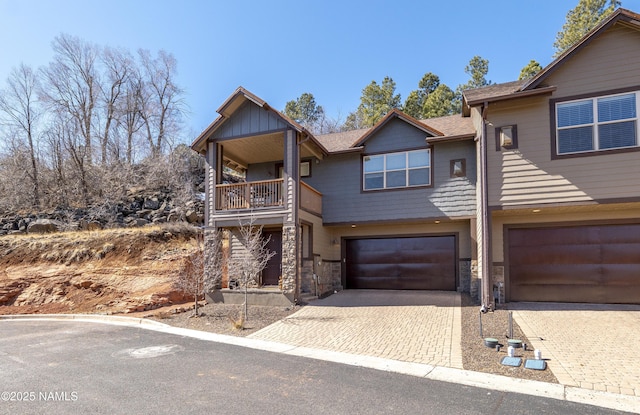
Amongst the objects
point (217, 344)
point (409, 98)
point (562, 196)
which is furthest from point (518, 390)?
point (409, 98)

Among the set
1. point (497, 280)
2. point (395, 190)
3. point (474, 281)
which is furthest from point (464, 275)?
point (395, 190)

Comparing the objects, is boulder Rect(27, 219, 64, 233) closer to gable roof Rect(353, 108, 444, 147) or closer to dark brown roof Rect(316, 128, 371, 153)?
dark brown roof Rect(316, 128, 371, 153)

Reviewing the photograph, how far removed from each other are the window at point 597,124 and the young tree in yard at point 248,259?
9.41 m

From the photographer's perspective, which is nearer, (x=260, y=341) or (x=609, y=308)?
(x=260, y=341)

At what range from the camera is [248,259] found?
40.6 ft

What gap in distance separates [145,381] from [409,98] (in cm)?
2828

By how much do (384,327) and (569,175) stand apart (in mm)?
6543

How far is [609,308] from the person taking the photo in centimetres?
1040

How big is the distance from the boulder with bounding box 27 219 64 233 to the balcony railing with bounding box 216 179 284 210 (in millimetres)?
11770

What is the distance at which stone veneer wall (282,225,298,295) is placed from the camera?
12573 mm

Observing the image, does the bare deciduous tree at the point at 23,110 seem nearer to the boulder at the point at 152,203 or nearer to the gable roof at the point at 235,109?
the boulder at the point at 152,203

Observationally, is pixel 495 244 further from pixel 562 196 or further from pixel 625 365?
pixel 625 365

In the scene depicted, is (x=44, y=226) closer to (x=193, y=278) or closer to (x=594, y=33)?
(x=193, y=278)

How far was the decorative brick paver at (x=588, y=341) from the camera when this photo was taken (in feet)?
19.3
